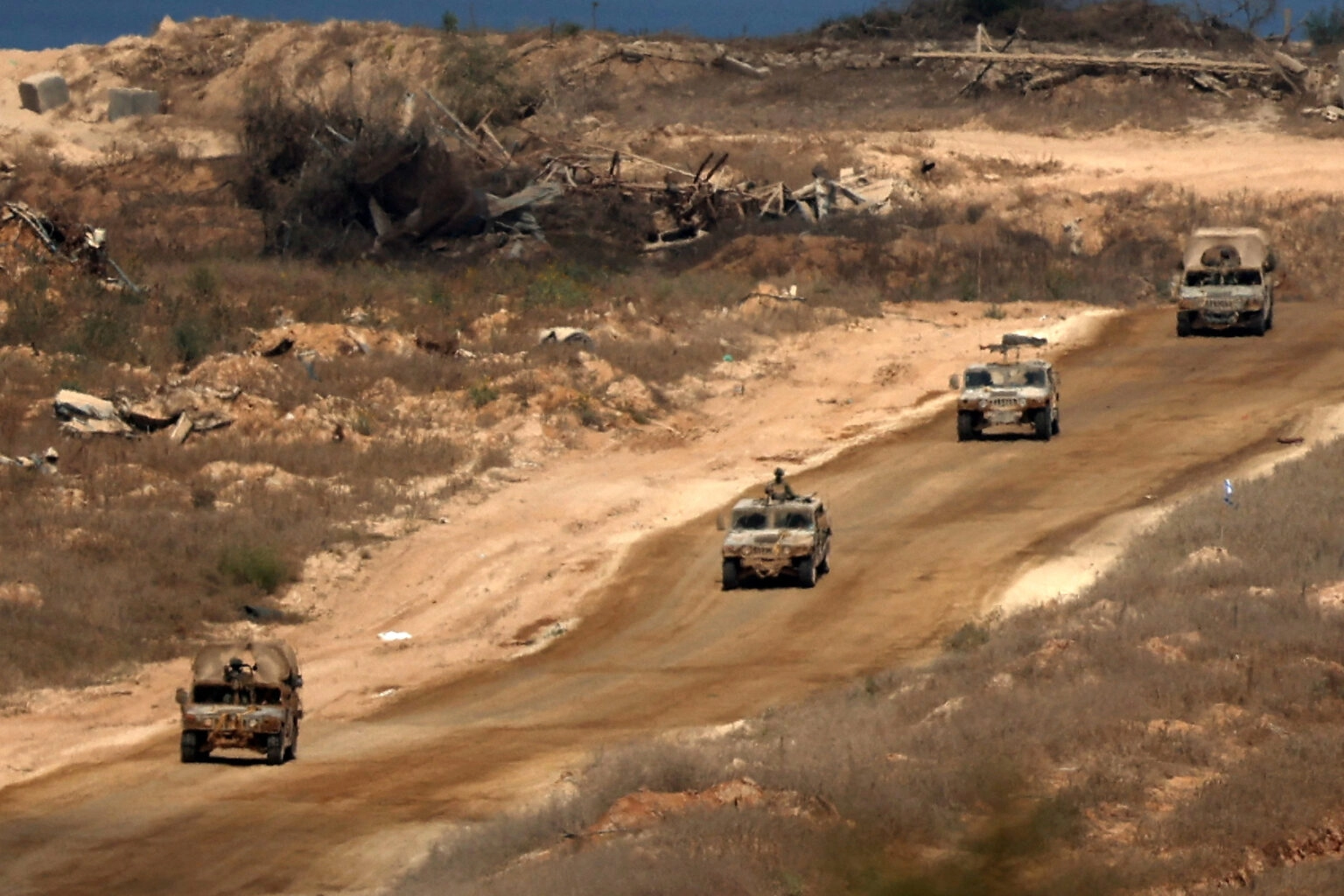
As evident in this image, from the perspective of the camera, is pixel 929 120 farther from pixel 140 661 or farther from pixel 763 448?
pixel 140 661

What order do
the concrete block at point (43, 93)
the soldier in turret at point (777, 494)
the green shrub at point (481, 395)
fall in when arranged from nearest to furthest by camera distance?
the soldier in turret at point (777, 494) → the green shrub at point (481, 395) → the concrete block at point (43, 93)

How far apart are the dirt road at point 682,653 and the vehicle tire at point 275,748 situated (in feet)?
0.39

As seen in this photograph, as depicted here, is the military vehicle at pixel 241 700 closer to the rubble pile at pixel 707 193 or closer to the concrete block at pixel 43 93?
the rubble pile at pixel 707 193

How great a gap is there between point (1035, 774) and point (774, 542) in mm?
10015

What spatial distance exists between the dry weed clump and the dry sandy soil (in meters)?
1.86

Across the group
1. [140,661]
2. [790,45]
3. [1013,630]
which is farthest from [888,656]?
[790,45]

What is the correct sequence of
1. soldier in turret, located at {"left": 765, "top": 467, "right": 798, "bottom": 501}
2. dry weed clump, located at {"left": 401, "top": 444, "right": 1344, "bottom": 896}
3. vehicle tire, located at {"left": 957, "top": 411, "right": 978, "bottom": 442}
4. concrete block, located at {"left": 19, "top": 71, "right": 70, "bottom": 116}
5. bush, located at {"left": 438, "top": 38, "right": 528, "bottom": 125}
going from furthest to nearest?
concrete block, located at {"left": 19, "top": 71, "right": 70, "bottom": 116}, bush, located at {"left": 438, "top": 38, "right": 528, "bottom": 125}, vehicle tire, located at {"left": 957, "top": 411, "right": 978, "bottom": 442}, soldier in turret, located at {"left": 765, "top": 467, "right": 798, "bottom": 501}, dry weed clump, located at {"left": 401, "top": 444, "right": 1344, "bottom": 896}

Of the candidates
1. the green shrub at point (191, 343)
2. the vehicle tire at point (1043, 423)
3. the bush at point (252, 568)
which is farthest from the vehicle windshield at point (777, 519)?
the green shrub at point (191, 343)

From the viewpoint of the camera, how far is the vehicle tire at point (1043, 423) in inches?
1378

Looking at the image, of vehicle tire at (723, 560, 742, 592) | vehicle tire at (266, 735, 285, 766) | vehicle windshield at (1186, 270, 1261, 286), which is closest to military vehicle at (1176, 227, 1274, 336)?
vehicle windshield at (1186, 270, 1261, 286)

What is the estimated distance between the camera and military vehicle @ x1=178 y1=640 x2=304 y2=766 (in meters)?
20.4

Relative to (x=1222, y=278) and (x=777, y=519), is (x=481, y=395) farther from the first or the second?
(x=1222, y=278)

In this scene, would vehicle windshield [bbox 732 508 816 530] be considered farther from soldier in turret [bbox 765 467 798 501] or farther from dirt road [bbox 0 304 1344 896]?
dirt road [bbox 0 304 1344 896]

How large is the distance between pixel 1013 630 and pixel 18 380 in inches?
801
